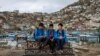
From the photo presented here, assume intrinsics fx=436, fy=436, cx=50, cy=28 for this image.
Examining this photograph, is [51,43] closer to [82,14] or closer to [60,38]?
[60,38]

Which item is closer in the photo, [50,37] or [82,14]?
[50,37]

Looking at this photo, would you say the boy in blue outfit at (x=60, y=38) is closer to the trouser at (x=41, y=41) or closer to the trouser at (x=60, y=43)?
the trouser at (x=60, y=43)

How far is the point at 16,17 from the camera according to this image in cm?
6525

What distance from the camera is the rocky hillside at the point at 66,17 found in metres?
55.2

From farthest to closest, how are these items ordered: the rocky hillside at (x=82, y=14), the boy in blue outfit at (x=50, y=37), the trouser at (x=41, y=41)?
the rocky hillside at (x=82, y=14), the boy in blue outfit at (x=50, y=37), the trouser at (x=41, y=41)

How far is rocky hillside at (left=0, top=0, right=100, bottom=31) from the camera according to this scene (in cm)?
5516

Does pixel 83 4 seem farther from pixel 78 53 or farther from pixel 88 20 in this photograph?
pixel 78 53

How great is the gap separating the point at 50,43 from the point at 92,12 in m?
44.1

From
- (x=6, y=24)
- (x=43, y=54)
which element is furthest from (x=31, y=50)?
(x=6, y=24)

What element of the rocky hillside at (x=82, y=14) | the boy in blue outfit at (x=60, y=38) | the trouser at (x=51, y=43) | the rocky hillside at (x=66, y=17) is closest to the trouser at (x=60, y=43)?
the boy in blue outfit at (x=60, y=38)

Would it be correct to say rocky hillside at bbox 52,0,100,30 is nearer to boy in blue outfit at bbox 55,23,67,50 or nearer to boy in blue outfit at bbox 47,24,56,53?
boy in blue outfit at bbox 55,23,67,50

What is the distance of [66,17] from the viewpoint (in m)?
63.3

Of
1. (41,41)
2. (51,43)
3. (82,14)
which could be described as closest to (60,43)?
(51,43)

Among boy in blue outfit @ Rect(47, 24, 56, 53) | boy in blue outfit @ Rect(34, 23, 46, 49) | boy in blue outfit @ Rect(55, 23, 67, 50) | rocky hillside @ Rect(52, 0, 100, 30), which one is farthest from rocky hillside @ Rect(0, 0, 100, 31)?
boy in blue outfit @ Rect(47, 24, 56, 53)
